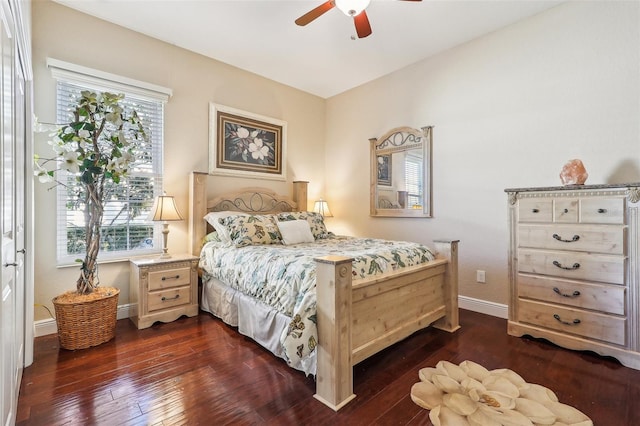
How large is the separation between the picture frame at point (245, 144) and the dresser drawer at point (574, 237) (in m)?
3.06

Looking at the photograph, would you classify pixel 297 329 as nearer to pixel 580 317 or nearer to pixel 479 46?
pixel 580 317

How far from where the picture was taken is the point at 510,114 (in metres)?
3.04

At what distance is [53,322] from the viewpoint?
8.71 ft

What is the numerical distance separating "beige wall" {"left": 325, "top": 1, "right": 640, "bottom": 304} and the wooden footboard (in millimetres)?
974

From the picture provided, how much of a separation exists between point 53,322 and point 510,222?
4.13 metres

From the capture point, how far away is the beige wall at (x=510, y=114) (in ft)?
8.17

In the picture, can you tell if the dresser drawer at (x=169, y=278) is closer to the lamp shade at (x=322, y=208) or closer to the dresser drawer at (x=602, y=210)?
the lamp shade at (x=322, y=208)

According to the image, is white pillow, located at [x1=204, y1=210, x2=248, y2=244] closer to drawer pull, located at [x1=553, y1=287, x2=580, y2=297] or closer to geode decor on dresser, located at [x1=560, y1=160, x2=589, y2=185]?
drawer pull, located at [x1=553, y1=287, x2=580, y2=297]

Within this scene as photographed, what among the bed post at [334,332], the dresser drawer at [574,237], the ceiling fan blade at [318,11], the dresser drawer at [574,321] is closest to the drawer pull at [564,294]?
the dresser drawer at [574,321]

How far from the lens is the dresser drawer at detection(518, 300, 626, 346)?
2158mm

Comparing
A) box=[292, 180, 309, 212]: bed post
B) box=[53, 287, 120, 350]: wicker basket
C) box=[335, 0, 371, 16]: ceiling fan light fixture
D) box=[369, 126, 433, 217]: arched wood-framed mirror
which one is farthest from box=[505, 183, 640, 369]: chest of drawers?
box=[53, 287, 120, 350]: wicker basket

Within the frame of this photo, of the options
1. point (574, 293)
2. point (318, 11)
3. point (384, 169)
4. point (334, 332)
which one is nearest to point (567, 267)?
point (574, 293)

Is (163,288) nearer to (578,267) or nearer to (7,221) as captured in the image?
(7,221)

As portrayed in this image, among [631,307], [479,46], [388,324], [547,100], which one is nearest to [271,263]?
[388,324]
